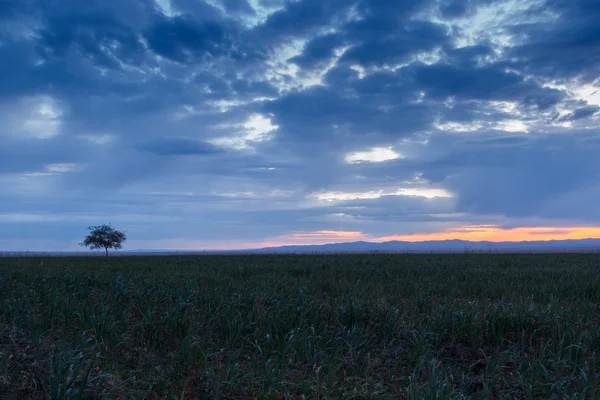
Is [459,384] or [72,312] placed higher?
[72,312]

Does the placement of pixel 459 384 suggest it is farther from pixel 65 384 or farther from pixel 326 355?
pixel 65 384

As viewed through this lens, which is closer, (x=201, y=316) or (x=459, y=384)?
(x=459, y=384)

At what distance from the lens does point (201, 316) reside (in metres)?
9.74

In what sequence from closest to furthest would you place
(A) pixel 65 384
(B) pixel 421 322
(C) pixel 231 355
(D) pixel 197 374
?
A: (A) pixel 65 384, (D) pixel 197 374, (C) pixel 231 355, (B) pixel 421 322

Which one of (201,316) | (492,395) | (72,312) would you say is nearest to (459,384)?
(492,395)

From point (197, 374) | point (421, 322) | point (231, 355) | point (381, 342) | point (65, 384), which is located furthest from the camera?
point (421, 322)

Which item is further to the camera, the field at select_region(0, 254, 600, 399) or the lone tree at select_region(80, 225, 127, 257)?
Answer: the lone tree at select_region(80, 225, 127, 257)

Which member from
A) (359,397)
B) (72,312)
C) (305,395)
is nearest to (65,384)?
(305,395)

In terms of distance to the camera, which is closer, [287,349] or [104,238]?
[287,349]

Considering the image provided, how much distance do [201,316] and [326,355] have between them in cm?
351

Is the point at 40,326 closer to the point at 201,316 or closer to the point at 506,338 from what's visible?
the point at 201,316

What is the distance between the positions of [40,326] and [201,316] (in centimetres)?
337

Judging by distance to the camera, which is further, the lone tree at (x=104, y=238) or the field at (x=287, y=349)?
the lone tree at (x=104, y=238)

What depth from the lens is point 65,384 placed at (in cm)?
548
